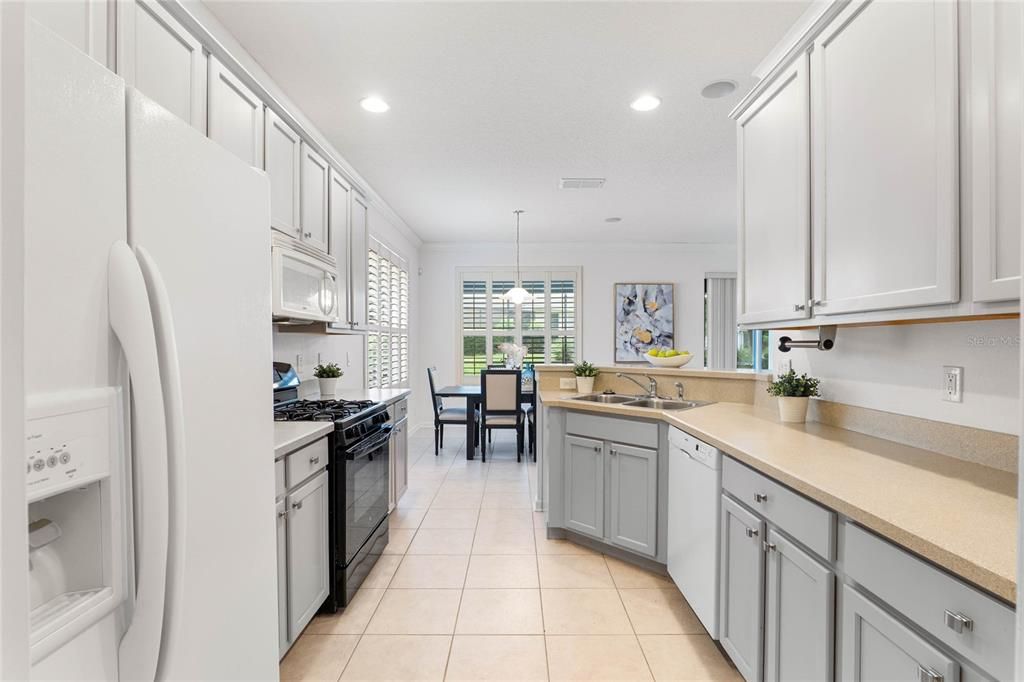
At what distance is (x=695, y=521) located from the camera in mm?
2131

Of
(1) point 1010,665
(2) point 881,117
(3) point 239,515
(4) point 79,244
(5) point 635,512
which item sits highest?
(2) point 881,117

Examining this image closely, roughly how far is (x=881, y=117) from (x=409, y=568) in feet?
9.34

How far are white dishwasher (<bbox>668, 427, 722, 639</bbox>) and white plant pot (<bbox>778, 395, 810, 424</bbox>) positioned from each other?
0.45 metres

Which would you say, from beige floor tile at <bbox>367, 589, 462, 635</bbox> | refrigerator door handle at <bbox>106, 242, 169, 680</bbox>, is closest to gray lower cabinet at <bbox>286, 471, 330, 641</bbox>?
beige floor tile at <bbox>367, 589, 462, 635</bbox>

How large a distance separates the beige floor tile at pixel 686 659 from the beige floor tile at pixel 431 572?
3.25 feet

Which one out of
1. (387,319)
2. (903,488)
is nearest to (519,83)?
(903,488)

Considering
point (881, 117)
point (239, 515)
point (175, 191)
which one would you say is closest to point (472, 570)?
point (239, 515)

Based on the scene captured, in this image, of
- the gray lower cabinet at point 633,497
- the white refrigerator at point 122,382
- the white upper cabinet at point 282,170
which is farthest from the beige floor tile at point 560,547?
the white upper cabinet at point 282,170

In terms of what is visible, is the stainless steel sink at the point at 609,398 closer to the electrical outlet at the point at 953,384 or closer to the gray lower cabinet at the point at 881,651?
the electrical outlet at the point at 953,384

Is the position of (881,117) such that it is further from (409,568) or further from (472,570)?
(409,568)

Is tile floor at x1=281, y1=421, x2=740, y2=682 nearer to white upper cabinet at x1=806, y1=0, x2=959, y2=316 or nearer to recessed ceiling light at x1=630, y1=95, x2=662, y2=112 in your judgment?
white upper cabinet at x1=806, y1=0, x2=959, y2=316

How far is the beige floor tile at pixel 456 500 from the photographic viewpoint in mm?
3748

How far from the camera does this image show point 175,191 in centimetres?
89

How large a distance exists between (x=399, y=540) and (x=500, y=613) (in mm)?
1054
